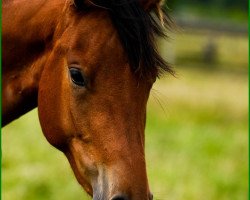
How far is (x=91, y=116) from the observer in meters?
2.26

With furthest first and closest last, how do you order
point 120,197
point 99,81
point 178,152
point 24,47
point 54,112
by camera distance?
point 178,152, point 24,47, point 54,112, point 99,81, point 120,197

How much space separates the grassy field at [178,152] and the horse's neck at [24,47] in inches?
62.4

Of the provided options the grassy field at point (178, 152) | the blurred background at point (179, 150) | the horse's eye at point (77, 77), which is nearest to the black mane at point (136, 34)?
the horse's eye at point (77, 77)

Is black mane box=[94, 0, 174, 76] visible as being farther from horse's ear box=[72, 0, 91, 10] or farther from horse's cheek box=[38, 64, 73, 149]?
horse's cheek box=[38, 64, 73, 149]

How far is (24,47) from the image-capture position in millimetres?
2535

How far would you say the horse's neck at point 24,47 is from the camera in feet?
8.08

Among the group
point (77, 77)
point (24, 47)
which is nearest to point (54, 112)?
point (77, 77)

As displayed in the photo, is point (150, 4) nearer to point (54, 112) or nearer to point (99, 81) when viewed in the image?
point (99, 81)

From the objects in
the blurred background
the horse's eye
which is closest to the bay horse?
the horse's eye

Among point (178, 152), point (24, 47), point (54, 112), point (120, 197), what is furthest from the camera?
point (178, 152)

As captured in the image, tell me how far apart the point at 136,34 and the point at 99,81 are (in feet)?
0.68

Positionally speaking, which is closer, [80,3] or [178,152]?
[80,3]

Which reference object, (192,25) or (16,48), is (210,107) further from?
(16,48)

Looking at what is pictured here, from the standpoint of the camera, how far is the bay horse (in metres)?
2.17
